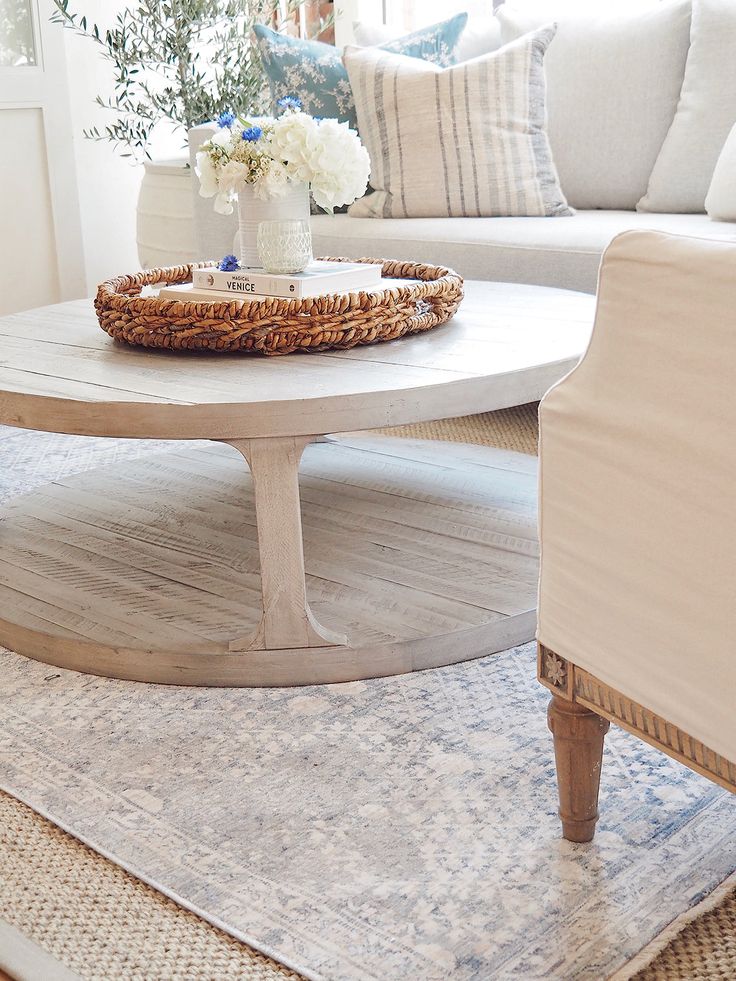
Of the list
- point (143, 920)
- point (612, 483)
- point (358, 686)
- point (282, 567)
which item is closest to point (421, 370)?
point (282, 567)

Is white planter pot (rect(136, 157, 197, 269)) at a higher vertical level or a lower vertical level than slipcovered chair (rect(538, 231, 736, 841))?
higher

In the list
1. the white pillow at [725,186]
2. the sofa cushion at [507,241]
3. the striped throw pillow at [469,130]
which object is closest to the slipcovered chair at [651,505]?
the sofa cushion at [507,241]

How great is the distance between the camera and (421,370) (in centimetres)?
157

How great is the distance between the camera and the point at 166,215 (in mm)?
3867

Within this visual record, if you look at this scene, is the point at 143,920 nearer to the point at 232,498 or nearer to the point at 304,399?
the point at 304,399

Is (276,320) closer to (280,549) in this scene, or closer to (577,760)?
(280,549)

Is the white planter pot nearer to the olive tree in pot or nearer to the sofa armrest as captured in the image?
the olive tree in pot

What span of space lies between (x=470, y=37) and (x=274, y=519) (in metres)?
2.55

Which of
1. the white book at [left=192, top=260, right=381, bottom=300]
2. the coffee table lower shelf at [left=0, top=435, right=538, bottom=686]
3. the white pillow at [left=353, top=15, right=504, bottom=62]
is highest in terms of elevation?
the white pillow at [left=353, top=15, right=504, bottom=62]

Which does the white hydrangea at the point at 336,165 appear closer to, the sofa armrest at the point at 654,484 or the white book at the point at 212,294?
the white book at the point at 212,294

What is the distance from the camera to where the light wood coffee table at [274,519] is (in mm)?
1485

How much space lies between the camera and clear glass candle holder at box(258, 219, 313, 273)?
1918 millimetres

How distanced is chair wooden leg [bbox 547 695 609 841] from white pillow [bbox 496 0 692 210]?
2.36 metres

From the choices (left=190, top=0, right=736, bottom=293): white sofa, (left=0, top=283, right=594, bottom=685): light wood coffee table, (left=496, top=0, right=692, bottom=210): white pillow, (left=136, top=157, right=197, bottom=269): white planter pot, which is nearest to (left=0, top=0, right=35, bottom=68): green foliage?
(left=136, top=157, right=197, bottom=269): white planter pot
